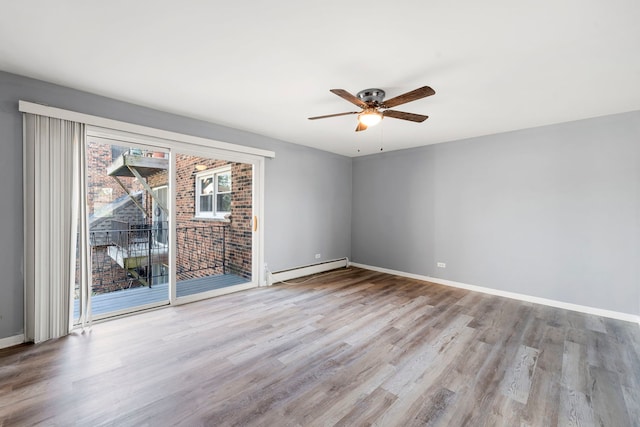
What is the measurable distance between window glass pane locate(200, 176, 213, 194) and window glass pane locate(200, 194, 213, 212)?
0.11m

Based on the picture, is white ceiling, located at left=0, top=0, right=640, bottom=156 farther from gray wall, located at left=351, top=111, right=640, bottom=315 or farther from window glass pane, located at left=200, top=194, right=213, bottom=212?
window glass pane, located at left=200, top=194, right=213, bottom=212

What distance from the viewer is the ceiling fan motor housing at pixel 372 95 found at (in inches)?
106

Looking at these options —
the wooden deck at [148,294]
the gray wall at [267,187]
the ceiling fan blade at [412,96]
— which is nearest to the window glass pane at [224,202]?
the gray wall at [267,187]

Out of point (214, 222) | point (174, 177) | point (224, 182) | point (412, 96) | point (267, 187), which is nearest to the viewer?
point (412, 96)

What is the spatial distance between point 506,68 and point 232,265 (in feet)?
16.0

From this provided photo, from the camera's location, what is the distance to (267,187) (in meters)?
4.54

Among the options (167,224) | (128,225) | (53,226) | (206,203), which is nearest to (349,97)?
(53,226)

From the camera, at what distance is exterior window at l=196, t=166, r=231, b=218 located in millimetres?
5199

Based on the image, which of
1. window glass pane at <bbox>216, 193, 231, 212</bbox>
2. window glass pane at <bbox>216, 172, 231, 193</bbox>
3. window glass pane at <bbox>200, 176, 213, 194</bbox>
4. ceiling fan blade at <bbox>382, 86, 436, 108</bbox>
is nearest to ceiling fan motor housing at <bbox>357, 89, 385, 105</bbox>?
ceiling fan blade at <bbox>382, 86, 436, 108</bbox>

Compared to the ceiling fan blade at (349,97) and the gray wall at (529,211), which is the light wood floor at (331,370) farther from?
the ceiling fan blade at (349,97)

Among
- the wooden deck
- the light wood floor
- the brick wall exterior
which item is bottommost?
the light wood floor

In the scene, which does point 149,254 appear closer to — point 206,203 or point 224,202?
point 206,203

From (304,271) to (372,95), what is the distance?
340cm

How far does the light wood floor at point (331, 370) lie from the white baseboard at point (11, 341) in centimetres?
11
